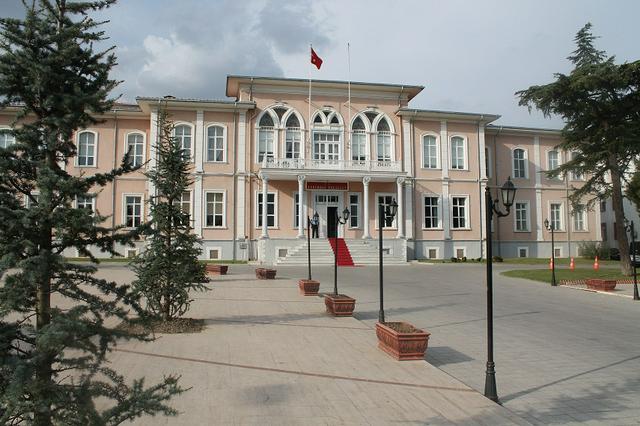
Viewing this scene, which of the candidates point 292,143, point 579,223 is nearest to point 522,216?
point 579,223

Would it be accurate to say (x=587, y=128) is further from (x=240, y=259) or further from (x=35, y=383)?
(x=35, y=383)

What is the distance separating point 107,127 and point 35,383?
112 ft

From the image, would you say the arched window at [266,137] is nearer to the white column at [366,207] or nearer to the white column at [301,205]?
the white column at [301,205]

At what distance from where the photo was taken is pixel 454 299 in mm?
16047

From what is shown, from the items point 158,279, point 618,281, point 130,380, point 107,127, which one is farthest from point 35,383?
point 107,127

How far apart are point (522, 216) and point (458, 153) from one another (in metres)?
7.88

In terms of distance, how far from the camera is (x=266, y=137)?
115ft

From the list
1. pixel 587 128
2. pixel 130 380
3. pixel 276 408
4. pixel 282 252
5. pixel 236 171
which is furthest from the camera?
pixel 236 171

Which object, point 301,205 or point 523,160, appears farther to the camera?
point 523,160

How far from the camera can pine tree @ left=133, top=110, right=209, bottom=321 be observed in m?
10.4

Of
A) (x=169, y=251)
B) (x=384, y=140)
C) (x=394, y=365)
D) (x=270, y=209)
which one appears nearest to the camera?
(x=394, y=365)

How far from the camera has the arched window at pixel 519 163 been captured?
Result: 40906 millimetres

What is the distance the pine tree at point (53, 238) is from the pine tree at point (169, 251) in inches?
262

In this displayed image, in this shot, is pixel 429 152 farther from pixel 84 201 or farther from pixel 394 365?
pixel 84 201
